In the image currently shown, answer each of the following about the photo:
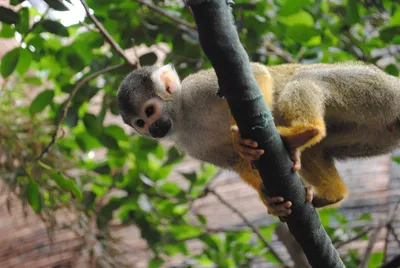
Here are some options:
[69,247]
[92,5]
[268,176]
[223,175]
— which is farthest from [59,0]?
[223,175]

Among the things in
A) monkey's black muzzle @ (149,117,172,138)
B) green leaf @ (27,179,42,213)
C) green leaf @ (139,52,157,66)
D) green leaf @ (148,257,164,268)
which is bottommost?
green leaf @ (148,257,164,268)

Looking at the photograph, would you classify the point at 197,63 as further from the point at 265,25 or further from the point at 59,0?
the point at 59,0

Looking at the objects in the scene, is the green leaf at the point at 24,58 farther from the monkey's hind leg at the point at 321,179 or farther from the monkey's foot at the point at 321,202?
the monkey's foot at the point at 321,202

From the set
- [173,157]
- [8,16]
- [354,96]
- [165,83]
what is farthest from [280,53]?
[8,16]

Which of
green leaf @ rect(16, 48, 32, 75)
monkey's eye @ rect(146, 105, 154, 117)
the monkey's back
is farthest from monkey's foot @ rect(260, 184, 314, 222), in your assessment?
green leaf @ rect(16, 48, 32, 75)

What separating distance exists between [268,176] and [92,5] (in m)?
1.68

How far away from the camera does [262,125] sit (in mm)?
1762

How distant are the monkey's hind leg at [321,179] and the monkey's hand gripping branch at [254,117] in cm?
44

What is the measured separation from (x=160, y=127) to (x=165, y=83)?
9.7 inches

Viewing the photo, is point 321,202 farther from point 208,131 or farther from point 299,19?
point 299,19

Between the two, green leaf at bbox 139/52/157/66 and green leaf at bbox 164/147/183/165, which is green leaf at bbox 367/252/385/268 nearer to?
green leaf at bbox 164/147/183/165

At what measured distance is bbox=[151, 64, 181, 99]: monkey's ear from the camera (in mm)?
2732

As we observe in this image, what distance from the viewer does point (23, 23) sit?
8.90 feet

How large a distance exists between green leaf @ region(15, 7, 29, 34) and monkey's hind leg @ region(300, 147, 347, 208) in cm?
152
